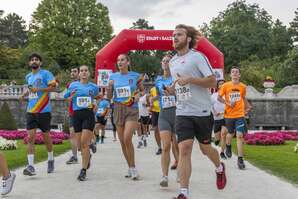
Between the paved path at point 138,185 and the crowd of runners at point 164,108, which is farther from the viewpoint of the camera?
the paved path at point 138,185

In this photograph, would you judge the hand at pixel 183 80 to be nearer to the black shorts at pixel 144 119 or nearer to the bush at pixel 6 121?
the black shorts at pixel 144 119

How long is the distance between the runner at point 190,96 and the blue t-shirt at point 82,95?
11.1ft

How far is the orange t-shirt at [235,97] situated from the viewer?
11.9 meters

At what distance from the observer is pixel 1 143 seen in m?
16.0

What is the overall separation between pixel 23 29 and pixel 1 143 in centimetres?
10748

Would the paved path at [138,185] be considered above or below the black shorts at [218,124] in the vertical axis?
below

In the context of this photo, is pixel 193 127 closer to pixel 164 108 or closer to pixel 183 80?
pixel 183 80

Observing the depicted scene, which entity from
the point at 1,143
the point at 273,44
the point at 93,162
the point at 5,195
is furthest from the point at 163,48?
the point at 273,44

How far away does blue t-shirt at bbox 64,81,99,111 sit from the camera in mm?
10148

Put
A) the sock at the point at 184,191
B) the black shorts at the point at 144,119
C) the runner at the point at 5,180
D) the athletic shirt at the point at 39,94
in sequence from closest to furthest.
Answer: the sock at the point at 184,191 → the runner at the point at 5,180 → the athletic shirt at the point at 39,94 → the black shorts at the point at 144,119

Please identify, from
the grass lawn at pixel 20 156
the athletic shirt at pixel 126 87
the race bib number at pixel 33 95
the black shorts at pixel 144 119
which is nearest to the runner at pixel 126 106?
the athletic shirt at pixel 126 87

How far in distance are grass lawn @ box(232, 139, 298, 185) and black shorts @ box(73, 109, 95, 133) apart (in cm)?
355

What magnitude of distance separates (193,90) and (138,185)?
7.79ft

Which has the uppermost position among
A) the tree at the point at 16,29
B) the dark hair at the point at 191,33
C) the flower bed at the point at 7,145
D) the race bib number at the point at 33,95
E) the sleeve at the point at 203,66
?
the tree at the point at 16,29
